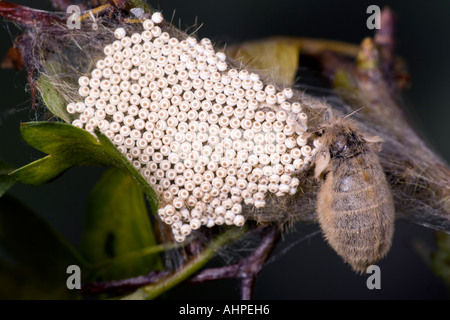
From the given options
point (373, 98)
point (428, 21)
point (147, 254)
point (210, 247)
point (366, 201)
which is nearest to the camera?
point (366, 201)

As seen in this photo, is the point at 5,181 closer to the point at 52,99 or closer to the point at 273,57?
the point at 52,99

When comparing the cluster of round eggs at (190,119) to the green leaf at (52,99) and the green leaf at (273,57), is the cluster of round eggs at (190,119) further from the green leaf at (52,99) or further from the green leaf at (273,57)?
the green leaf at (273,57)

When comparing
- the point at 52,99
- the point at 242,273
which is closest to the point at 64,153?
the point at 52,99

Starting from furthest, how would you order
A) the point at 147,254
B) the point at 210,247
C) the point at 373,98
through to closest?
the point at 373,98 < the point at 147,254 < the point at 210,247

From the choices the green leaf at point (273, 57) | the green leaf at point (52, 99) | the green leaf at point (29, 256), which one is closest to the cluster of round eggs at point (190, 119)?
the green leaf at point (52, 99)

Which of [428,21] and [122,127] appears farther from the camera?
[428,21]

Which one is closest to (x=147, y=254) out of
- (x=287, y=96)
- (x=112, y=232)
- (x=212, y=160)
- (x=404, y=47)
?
(x=112, y=232)

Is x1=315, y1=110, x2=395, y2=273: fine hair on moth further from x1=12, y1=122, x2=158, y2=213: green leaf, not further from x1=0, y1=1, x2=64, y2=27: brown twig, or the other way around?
x1=0, y1=1, x2=64, y2=27: brown twig

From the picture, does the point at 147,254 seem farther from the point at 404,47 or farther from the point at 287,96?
the point at 404,47
